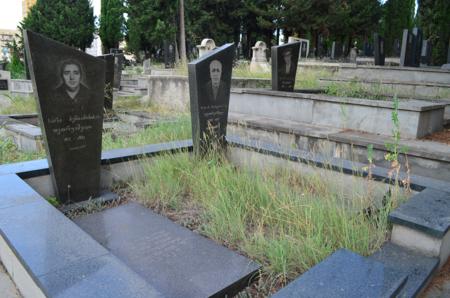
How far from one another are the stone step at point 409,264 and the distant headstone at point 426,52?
708 inches

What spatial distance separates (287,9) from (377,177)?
31580 millimetres

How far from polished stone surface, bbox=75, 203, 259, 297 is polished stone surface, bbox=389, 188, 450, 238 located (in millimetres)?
1045

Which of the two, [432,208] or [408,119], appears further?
[408,119]

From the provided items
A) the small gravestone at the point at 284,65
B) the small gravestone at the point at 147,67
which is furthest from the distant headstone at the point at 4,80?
the small gravestone at the point at 284,65

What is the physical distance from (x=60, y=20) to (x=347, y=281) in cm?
4036

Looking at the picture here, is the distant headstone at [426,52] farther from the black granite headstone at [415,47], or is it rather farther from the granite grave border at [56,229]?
the granite grave border at [56,229]

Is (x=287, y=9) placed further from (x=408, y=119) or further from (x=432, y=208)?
(x=432, y=208)

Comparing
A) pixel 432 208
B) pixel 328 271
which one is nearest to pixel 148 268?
pixel 328 271

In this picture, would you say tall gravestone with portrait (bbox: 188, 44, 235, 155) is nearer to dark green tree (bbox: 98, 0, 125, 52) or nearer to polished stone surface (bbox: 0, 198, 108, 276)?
polished stone surface (bbox: 0, 198, 108, 276)

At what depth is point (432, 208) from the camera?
2621mm

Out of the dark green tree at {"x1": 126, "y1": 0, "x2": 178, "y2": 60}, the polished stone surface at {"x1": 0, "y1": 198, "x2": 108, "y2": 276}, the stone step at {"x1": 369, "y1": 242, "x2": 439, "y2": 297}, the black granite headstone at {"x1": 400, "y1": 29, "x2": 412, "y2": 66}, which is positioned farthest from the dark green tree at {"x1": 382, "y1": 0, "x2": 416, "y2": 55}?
the polished stone surface at {"x1": 0, "y1": 198, "x2": 108, "y2": 276}

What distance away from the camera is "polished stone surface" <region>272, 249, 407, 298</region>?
67.4 inches

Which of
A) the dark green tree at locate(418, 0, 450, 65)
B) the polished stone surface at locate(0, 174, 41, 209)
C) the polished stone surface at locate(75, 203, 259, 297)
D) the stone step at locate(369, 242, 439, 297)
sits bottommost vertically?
the polished stone surface at locate(75, 203, 259, 297)

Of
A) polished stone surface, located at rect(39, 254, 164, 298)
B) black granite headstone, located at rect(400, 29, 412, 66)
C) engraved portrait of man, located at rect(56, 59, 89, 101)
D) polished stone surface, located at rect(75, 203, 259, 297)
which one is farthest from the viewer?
black granite headstone, located at rect(400, 29, 412, 66)
